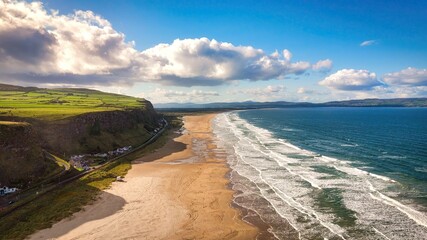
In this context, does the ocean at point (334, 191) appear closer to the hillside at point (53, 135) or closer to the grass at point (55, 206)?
the grass at point (55, 206)

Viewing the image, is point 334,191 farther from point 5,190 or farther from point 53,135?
point 53,135

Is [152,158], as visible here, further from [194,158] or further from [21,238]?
[21,238]

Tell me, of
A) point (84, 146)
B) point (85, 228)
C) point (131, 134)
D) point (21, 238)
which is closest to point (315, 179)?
point (85, 228)

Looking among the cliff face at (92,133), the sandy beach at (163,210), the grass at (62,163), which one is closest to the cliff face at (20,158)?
the grass at (62,163)

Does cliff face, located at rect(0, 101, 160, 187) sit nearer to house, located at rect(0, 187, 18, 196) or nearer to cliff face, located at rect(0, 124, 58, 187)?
cliff face, located at rect(0, 124, 58, 187)

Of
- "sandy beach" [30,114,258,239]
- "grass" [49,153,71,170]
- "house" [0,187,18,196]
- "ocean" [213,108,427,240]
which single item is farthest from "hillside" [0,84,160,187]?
"ocean" [213,108,427,240]
